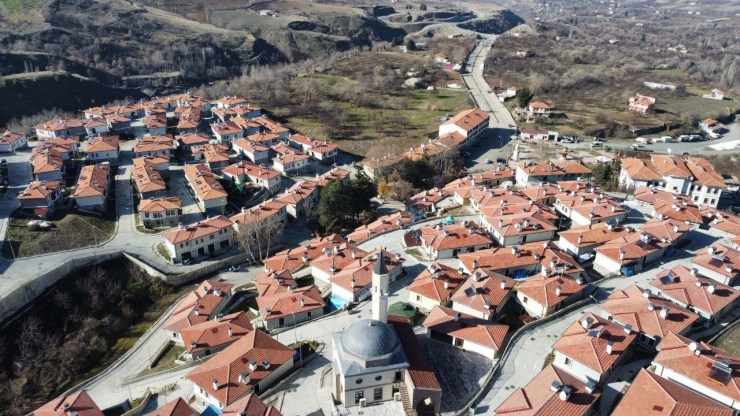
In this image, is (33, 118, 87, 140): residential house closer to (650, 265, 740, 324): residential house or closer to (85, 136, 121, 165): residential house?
(85, 136, 121, 165): residential house

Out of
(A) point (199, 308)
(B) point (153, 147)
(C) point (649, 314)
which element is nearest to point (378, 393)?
(C) point (649, 314)

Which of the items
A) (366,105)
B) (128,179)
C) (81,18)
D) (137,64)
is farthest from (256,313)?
(81,18)

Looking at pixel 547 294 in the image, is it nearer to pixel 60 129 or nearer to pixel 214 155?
pixel 214 155

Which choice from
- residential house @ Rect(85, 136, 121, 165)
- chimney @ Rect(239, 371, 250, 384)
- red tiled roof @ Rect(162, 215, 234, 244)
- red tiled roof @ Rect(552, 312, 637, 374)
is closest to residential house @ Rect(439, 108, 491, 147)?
red tiled roof @ Rect(162, 215, 234, 244)

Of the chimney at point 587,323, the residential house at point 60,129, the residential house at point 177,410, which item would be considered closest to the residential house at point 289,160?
the residential house at point 60,129

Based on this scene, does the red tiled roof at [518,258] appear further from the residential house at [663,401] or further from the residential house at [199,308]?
the residential house at [199,308]

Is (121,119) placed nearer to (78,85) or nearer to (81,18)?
(78,85)
